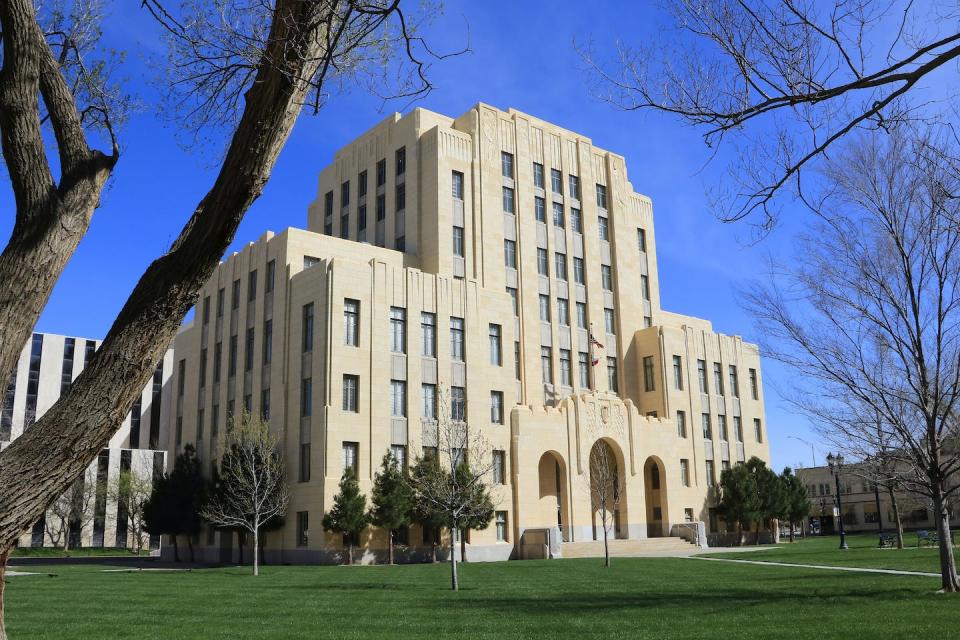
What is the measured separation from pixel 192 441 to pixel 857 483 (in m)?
92.5

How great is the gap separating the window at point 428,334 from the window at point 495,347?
4.49 meters

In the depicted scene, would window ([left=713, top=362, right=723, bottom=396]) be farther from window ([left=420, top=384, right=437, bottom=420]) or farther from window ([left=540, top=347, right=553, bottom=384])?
window ([left=420, top=384, right=437, bottom=420])

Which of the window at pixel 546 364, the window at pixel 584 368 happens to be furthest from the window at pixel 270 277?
the window at pixel 584 368

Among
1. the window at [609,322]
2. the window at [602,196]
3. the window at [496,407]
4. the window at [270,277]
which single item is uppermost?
the window at [602,196]

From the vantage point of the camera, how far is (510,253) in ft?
182

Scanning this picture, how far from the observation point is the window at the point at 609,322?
59750 mm

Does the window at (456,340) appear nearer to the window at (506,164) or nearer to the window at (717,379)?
the window at (506,164)

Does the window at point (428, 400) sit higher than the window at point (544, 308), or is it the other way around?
the window at point (544, 308)

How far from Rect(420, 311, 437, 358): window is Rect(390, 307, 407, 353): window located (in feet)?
3.63

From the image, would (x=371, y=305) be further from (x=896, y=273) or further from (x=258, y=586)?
(x=896, y=273)

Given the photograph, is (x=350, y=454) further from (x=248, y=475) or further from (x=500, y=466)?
(x=500, y=466)

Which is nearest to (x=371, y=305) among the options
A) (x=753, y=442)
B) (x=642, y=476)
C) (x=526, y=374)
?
(x=526, y=374)

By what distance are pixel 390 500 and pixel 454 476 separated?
1442cm

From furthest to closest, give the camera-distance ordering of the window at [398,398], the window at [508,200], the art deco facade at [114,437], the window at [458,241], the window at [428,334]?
1. the art deco facade at [114,437]
2. the window at [508,200]
3. the window at [458,241]
4. the window at [428,334]
5. the window at [398,398]
